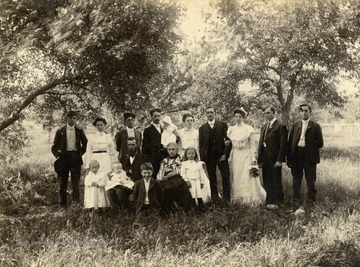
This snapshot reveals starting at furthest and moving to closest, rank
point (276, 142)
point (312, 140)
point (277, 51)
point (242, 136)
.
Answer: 1. point (277, 51)
2. point (242, 136)
3. point (276, 142)
4. point (312, 140)

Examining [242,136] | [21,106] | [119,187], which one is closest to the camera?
[119,187]

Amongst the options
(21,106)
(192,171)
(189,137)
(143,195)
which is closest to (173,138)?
(189,137)

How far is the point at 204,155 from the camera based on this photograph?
679cm

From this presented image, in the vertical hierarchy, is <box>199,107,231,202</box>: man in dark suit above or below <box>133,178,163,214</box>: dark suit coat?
above

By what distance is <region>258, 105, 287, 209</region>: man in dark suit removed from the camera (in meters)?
6.56

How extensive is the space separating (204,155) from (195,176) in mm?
651

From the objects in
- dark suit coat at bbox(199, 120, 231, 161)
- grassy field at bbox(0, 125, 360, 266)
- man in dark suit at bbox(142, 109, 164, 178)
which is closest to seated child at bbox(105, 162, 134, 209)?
grassy field at bbox(0, 125, 360, 266)

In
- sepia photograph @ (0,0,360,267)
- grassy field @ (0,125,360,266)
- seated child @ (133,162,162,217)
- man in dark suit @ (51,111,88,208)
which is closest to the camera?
grassy field @ (0,125,360,266)

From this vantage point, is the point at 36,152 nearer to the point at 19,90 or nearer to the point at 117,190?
the point at 19,90

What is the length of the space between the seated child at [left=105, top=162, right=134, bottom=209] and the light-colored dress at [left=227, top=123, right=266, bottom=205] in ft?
5.73

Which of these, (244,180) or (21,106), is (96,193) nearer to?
(21,106)

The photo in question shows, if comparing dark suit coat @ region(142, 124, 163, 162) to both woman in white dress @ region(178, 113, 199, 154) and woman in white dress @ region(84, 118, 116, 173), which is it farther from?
woman in white dress @ region(84, 118, 116, 173)

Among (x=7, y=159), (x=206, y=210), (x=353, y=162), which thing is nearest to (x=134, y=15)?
(x=206, y=210)

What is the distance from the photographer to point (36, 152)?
9.31 meters
